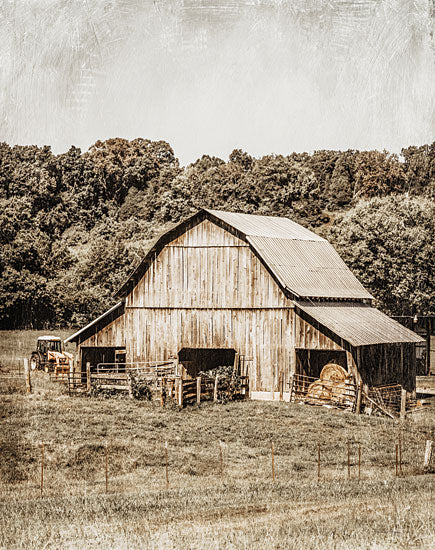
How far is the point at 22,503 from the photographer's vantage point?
59.6 feet

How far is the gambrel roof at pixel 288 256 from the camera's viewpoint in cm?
3588

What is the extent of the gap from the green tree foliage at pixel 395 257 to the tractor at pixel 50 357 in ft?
72.8

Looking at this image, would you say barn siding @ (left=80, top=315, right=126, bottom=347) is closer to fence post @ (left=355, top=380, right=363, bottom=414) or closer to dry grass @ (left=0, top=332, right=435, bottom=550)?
dry grass @ (left=0, top=332, right=435, bottom=550)

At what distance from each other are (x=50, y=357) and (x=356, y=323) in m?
16.4

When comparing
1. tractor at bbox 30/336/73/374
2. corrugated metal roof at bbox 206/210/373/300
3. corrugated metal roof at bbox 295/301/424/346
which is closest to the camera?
corrugated metal roof at bbox 295/301/424/346

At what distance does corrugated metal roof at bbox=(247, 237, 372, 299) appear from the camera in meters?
35.8

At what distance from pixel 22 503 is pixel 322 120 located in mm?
38008

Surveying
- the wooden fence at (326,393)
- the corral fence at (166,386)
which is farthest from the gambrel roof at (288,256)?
the corral fence at (166,386)

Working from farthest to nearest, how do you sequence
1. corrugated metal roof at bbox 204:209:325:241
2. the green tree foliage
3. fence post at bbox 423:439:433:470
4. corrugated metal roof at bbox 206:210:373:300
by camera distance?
1. the green tree foliage
2. corrugated metal roof at bbox 204:209:325:241
3. corrugated metal roof at bbox 206:210:373:300
4. fence post at bbox 423:439:433:470

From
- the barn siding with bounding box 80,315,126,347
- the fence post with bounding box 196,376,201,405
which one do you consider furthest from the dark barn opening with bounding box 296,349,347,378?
the barn siding with bounding box 80,315,126,347

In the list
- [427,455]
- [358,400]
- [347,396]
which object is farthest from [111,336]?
[427,455]

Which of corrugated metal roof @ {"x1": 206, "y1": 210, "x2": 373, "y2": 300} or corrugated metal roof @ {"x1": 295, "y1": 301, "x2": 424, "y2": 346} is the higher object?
corrugated metal roof @ {"x1": 206, "y1": 210, "x2": 373, "y2": 300}

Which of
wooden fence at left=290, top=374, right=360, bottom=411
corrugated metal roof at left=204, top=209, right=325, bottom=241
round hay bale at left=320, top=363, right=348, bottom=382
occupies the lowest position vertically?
wooden fence at left=290, top=374, right=360, bottom=411

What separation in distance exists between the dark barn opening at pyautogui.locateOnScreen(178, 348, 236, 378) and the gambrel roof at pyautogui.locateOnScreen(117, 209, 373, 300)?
422 cm
